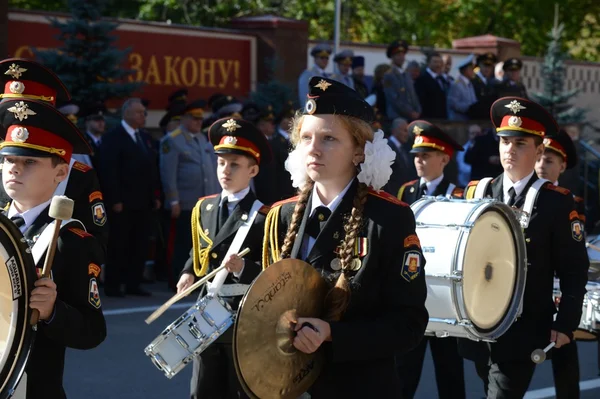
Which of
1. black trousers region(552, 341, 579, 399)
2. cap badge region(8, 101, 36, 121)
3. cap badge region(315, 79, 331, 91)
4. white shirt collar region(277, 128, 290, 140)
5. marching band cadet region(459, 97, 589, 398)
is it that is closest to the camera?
cap badge region(315, 79, 331, 91)

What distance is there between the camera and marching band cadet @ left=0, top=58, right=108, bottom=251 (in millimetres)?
6242

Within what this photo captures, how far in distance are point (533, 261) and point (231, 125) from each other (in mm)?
2011

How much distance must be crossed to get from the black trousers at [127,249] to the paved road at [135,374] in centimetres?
153

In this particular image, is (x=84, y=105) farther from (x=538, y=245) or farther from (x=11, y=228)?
(x=11, y=228)

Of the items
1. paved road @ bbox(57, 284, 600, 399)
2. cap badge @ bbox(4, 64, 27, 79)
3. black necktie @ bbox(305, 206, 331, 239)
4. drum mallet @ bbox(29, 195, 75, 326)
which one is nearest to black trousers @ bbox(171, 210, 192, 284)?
paved road @ bbox(57, 284, 600, 399)

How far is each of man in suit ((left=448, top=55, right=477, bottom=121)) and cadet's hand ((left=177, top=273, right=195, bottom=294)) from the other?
1255cm

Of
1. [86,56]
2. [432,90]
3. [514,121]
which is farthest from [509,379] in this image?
[432,90]

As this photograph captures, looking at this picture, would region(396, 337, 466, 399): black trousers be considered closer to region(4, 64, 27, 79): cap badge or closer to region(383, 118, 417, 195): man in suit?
region(4, 64, 27, 79): cap badge

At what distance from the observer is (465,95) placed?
1875 centimetres

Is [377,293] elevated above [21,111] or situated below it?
below

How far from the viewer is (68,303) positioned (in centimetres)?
407

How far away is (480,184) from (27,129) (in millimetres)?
3133

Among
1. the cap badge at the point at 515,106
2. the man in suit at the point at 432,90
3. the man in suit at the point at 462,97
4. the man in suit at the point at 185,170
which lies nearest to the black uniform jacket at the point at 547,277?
the cap badge at the point at 515,106

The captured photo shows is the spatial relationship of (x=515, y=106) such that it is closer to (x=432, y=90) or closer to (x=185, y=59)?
(x=185, y=59)
